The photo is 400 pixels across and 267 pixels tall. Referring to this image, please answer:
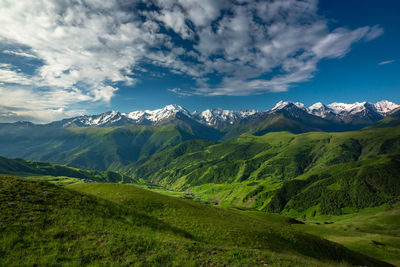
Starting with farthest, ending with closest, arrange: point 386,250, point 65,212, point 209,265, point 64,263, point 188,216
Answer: point 386,250
point 188,216
point 65,212
point 209,265
point 64,263

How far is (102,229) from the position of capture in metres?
21.1

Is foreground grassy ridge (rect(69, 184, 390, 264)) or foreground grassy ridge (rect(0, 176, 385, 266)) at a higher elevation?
foreground grassy ridge (rect(0, 176, 385, 266))

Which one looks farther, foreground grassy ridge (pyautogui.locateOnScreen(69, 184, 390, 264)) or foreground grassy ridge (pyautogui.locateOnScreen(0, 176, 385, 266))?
foreground grassy ridge (pyautogui.locateOnScreen(69, 184, 390, 264))

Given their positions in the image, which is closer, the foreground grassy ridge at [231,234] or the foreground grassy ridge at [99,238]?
the foreground grassy ridge at [99,238]

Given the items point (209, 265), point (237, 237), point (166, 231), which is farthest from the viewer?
point (237, 237)

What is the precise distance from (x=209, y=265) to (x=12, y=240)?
1624cm

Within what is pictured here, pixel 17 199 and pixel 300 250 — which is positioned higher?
pixel 17 199

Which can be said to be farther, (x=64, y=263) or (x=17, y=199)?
(x=17, y=199)

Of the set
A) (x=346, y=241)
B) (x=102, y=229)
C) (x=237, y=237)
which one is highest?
(x=102, y=229)

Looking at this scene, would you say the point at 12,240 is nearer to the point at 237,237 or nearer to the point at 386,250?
the point at 237,237

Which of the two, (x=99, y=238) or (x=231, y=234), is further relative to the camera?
(x=231, y=234)

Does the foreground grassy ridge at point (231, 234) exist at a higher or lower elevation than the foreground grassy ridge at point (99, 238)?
lower

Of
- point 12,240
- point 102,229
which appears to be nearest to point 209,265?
point 102,229

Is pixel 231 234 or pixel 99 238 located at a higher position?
pixel 99 238
